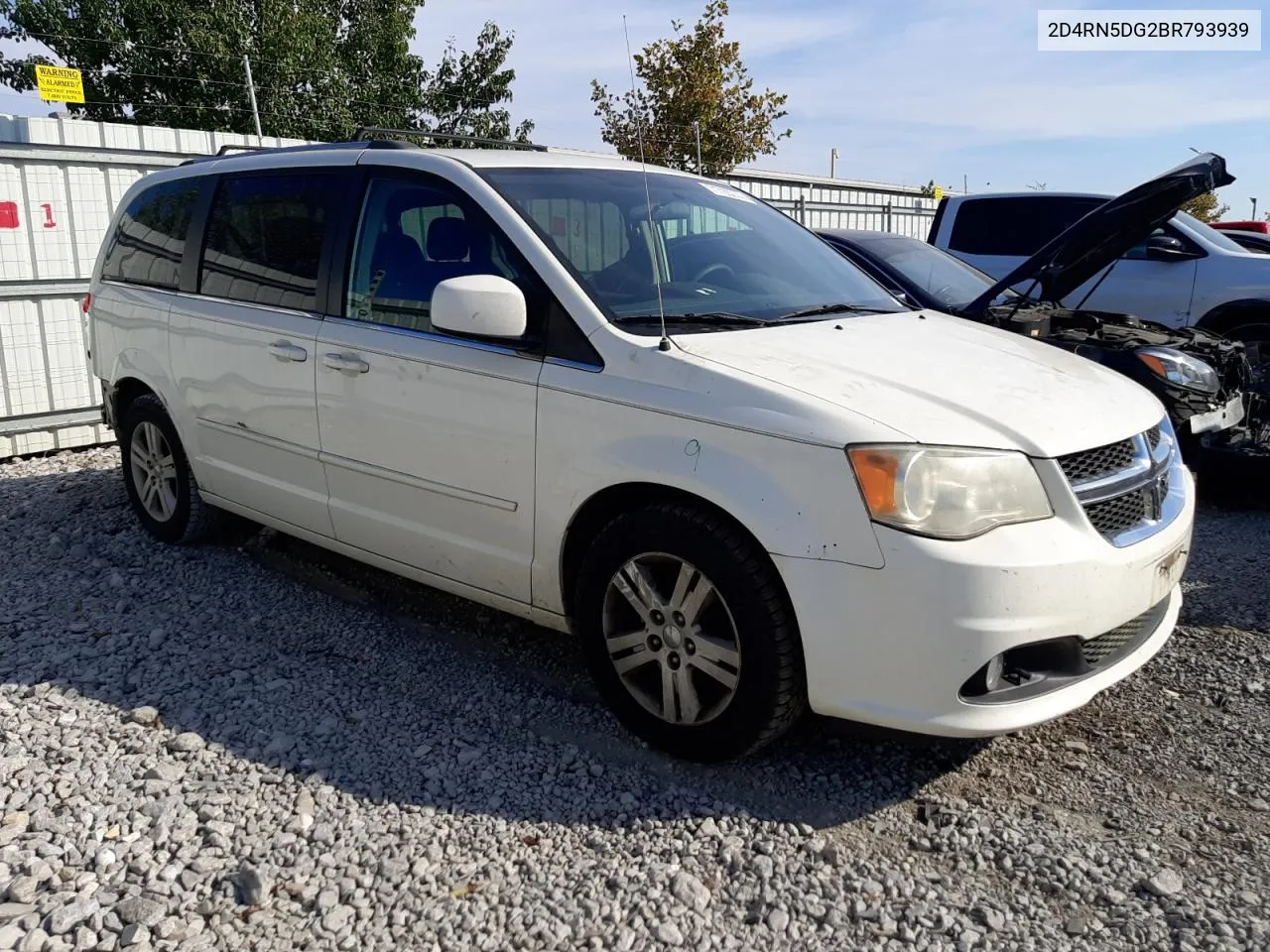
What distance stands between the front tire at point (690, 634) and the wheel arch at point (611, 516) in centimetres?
2

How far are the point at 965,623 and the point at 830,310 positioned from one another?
152 cm

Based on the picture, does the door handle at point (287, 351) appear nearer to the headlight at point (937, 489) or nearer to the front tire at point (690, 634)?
the front tire at point (690, 634)

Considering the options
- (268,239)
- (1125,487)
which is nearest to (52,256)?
(268,239)

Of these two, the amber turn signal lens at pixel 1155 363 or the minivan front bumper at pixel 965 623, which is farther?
the amber turn signal lens at pixel 1155 363

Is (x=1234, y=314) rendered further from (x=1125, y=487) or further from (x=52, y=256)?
(x=52, y=256)

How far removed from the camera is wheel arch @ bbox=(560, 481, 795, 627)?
288cm

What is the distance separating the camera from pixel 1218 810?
294 centimetres

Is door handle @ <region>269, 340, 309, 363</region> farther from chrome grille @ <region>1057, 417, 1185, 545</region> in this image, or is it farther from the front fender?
chrome grille @ <region>1057, 417, 1185, 545</region>

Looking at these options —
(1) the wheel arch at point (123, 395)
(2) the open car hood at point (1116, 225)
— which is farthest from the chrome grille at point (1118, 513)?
(1) the wheel arch at point (123, 395)

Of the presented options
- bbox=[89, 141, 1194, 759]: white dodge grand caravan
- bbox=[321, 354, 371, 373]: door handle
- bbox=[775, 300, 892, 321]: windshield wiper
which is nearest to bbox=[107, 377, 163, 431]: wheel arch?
bbox=[89, 141, 1194, 759]: white dodge grand caravan

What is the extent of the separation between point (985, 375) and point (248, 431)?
3026mm

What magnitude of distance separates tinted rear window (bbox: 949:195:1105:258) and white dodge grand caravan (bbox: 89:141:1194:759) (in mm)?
5375

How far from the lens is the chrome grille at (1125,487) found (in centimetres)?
287

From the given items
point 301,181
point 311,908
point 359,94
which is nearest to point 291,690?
point 311,908
